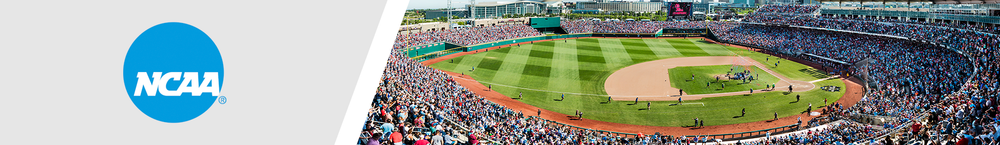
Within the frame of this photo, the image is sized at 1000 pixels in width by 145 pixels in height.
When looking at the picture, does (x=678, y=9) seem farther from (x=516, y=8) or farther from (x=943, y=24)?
(x=516, y=8)

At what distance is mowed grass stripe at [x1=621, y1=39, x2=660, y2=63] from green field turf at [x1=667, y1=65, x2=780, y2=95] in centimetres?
633

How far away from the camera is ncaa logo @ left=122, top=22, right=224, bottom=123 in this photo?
Answer: 16.5 ft

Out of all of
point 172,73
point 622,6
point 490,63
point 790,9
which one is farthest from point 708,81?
point 622,6

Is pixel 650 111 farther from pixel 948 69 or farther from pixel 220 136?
pixel 220 136

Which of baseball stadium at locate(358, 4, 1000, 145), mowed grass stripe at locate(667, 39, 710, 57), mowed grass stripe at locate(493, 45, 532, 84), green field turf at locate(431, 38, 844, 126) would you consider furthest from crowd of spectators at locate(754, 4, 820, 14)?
mowed grass stripe at locate(493, 45, 532, 84)

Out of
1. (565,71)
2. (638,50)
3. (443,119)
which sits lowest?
(565,71)

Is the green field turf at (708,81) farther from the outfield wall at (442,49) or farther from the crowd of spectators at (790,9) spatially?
the crowd of spectators at (790,9)

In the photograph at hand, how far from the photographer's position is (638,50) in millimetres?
53719

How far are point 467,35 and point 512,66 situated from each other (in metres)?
16.3

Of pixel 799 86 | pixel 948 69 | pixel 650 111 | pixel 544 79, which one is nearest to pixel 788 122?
pixel 650 111

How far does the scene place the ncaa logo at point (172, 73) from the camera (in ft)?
16.5

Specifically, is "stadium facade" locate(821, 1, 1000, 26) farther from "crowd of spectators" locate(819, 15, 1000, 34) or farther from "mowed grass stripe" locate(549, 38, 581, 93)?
"mowed grass stripe" locate(549, 38, 581, 93)

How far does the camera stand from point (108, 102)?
5.20m

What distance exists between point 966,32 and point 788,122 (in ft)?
55.7
